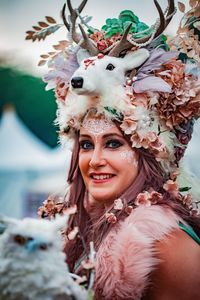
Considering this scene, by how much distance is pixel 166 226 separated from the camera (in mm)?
1953

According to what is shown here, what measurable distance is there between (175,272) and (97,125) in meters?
0.54

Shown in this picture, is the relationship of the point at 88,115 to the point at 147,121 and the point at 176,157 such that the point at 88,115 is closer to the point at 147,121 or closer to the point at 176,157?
the point at 147,121

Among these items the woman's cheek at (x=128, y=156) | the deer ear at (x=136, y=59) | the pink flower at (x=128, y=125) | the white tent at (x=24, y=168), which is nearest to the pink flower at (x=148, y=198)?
the woman's cheek at (x=128, y=156)

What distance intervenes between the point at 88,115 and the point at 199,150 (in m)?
0.43

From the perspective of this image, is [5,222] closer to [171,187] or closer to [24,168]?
[24,168]

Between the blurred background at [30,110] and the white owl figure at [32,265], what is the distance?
0.40m

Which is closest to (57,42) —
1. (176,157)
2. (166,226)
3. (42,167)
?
(42,167)

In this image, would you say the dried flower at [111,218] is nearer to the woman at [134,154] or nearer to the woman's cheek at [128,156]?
the woman at [134,154]

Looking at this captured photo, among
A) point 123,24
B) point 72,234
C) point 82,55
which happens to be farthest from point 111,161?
→ point 123,24

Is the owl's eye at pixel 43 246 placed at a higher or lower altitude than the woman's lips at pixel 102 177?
lower

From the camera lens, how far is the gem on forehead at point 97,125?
2020 mm

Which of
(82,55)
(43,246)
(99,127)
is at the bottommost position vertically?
(43,246)

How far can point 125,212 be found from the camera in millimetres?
1988

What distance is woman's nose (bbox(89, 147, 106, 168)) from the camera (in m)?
2.02
